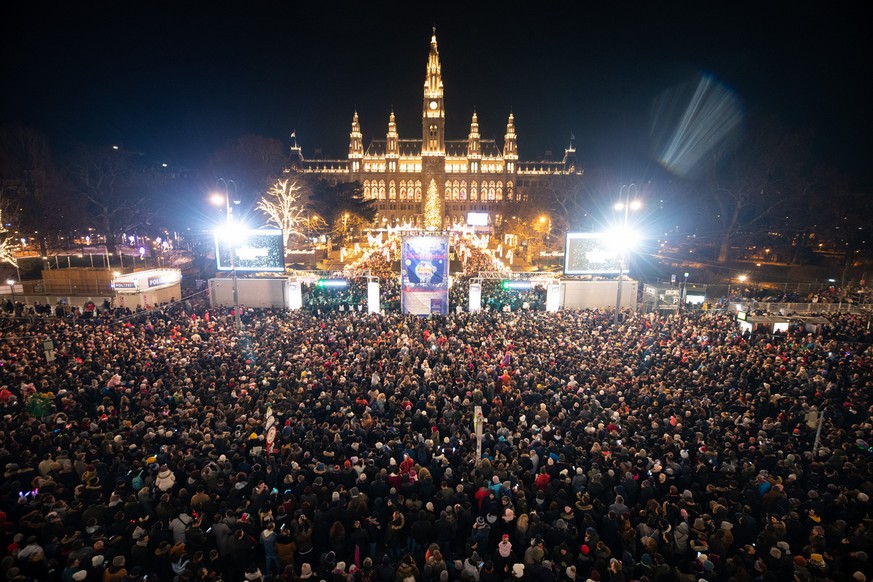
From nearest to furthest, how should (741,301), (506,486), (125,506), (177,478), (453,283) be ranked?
(125,506) < (506,486) < (177,478) < (741,301) < (453,283)

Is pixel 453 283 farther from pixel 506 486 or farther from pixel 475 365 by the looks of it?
pixel 506 486

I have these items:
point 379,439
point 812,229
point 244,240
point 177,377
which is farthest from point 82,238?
point 812,229

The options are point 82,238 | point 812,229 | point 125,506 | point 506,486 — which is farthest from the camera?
point 82,238

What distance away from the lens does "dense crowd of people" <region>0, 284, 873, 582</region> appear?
5254mm

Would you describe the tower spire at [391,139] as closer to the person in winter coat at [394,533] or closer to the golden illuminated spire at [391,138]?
the golden illuminated spire at [391,138]

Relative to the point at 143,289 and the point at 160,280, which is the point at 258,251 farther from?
the point at 143,289

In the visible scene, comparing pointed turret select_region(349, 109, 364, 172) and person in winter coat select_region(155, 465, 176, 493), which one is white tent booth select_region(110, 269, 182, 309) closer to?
person in winter coat select_region(155, 465, 176, 493)

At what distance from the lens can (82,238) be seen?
133 ft

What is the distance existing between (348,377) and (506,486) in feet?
18.4

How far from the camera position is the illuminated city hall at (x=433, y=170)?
98750mm

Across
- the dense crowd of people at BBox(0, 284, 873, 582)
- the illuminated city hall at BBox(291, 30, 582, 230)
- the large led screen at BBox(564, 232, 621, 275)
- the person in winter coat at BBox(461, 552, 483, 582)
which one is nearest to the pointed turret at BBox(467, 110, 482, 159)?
the illuminated city hall at BBox(291, 30, 582, 230)

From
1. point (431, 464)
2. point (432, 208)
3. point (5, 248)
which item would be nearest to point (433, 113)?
point (432, 208)

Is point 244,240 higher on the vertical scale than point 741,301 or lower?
higher

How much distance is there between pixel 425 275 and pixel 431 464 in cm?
1238
